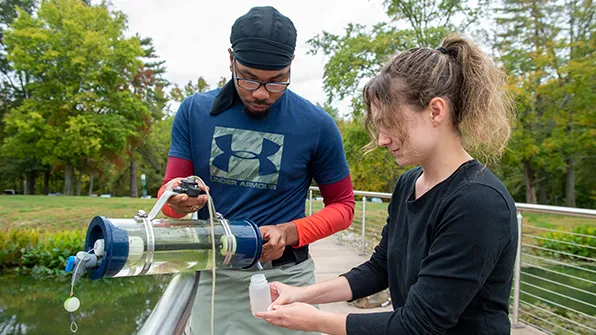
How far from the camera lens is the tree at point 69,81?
803 inches

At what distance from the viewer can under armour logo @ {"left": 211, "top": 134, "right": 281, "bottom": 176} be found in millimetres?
1655

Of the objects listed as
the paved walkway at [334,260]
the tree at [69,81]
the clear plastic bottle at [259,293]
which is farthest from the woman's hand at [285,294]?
the tree at [69,81]

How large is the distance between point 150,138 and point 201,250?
29.9 metres

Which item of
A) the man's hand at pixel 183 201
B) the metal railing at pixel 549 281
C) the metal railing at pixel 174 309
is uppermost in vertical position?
the man's hand at pixel 183 201

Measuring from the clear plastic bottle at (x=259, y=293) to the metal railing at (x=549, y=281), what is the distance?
2238 millimetres

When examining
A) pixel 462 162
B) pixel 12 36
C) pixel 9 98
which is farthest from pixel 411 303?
pixel 9 98

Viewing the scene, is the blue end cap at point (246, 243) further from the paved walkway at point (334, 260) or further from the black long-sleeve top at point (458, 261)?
the paved walkway at point (334, 260)

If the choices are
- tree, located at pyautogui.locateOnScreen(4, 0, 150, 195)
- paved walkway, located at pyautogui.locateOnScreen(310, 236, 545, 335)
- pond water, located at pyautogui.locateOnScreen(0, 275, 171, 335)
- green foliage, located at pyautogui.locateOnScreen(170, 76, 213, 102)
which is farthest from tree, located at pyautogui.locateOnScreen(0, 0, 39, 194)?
paved walkway, located at pyautogui.locateOnScreen(310, 236, 545, 335)

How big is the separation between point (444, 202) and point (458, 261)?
15 cm

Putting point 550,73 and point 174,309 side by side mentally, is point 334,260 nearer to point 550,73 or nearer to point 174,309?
point 174,309

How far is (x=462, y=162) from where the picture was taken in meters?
1.15

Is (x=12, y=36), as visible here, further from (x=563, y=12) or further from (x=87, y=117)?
(x=563, y=12)

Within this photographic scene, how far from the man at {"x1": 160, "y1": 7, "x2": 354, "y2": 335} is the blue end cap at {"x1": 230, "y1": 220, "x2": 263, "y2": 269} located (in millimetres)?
220

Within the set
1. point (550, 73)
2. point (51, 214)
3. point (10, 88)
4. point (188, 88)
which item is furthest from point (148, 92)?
point (550, 73)
